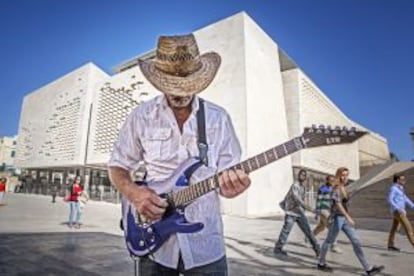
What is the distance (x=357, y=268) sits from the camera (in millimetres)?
5434

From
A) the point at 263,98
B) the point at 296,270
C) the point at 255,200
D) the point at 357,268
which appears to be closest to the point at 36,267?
the point at 296,270

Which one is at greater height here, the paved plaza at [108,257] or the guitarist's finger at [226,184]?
the guitarist's finger at [226,184]

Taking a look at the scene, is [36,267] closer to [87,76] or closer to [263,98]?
[263,98]

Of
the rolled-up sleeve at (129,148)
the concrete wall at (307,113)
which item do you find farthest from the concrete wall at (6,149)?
the rolled-up sleeve at (129,148)

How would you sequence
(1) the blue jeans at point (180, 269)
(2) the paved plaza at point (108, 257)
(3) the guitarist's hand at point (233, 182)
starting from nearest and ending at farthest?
(1) the blue jeans at point (180, 269), (3) the guitarist's hand at point (233, 182), (2) the paved plaza at point (108, 257)

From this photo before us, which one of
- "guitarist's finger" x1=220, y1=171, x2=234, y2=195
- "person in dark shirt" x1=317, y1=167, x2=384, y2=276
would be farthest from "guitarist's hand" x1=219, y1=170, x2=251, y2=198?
"person in dark shirt" x1=317, y1=167, x2=384, y2=276

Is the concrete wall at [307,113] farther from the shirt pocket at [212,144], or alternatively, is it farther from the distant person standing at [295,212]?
the shirt pocket at [212,144]

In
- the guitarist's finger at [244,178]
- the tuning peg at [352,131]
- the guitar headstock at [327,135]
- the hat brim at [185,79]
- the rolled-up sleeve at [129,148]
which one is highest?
the hat brim at [185,79]

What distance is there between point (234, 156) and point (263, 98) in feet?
85.4

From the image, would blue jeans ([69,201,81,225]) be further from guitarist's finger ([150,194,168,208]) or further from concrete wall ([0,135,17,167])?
concrete wall ([0,135,17,167])

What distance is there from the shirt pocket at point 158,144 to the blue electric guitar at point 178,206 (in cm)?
12

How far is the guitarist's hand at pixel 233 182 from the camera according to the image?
168cm

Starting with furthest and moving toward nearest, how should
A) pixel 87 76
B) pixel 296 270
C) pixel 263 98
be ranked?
pixel 87 76
pixel 263 98
pixel 296 270

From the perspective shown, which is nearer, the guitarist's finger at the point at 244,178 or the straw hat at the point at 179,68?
the guitarist's finger at the point at 244,178
